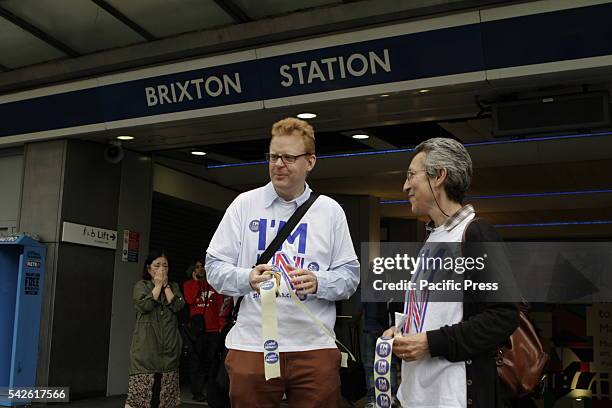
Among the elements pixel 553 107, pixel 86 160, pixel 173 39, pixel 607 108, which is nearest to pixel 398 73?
pixel 553 107

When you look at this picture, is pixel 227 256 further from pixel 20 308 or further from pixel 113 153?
pixel 113 153

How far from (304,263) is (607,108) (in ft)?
13.7

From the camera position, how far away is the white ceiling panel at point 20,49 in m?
7.27

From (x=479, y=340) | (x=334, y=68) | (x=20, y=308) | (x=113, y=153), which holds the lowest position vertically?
(x=479, y=340)

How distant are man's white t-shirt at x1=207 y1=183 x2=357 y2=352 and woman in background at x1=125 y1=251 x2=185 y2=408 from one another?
3.46 m

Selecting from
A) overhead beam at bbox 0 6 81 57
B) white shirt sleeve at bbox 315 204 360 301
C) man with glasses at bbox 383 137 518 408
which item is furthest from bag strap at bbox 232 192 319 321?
overhead beam at bbox 0 6 81 57

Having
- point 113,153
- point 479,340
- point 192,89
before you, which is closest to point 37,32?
point 192,89

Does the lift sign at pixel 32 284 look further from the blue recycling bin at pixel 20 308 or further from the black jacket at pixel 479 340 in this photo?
the black jacket at pixel 479 340

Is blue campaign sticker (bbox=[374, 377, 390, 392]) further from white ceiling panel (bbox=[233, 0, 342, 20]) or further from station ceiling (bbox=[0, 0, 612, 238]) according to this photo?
white ceiling panel (bbox=[233, 0, 342, 20])

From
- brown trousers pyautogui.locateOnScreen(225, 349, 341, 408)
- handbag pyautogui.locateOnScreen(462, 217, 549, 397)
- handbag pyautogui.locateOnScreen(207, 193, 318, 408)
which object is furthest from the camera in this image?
handbag pyautogui.locateOnScreen(207, 193, 318, 408)

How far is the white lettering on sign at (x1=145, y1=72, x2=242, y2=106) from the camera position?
699 centimetres

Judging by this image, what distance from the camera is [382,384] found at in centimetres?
222

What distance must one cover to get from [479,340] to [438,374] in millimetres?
184
